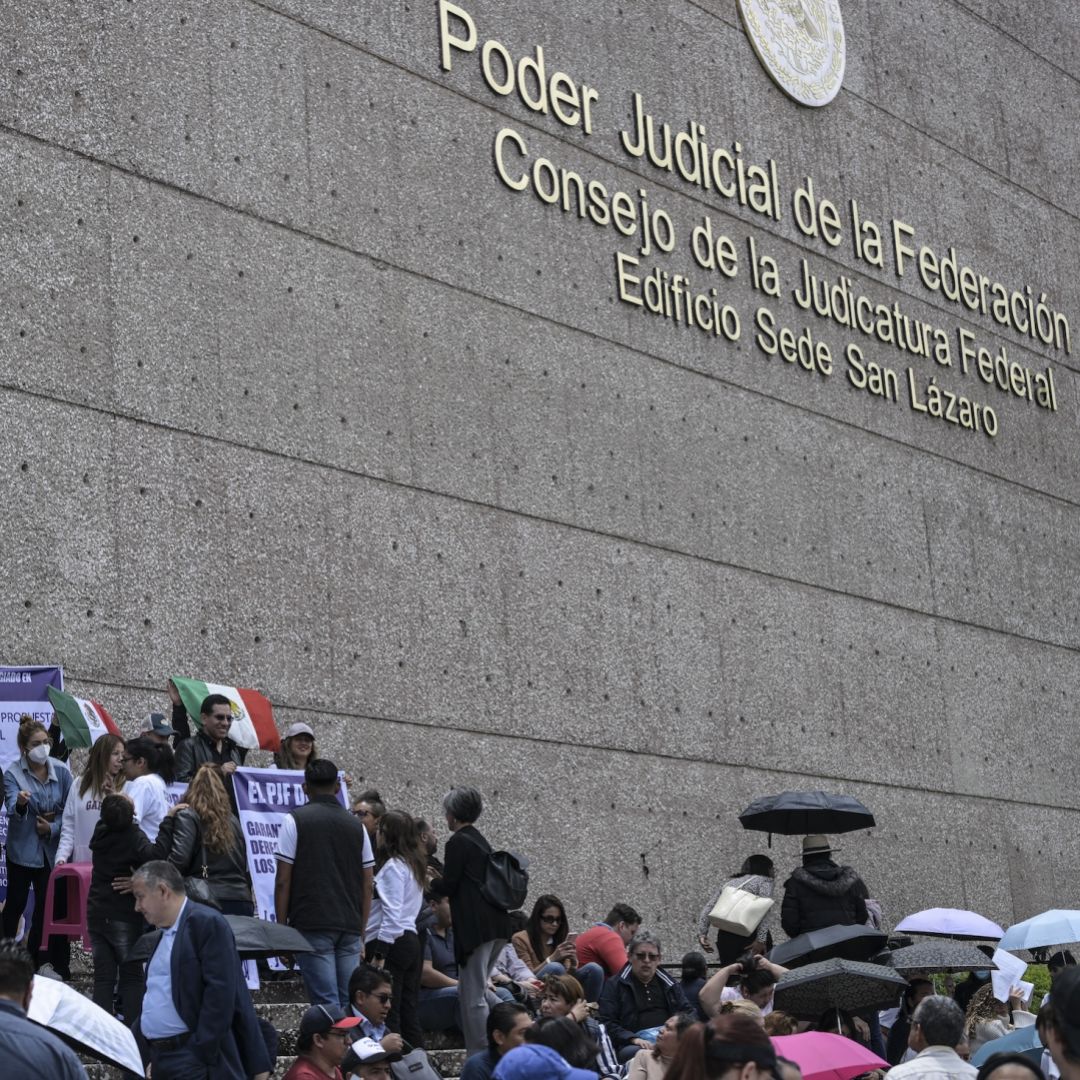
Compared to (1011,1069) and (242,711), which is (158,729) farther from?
(1011,1069)

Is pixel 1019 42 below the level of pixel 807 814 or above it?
above

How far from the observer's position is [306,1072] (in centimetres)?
806

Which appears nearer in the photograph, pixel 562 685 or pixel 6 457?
pixel 6 457

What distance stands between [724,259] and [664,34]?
2157mm

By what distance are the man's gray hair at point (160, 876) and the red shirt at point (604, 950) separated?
196 inches

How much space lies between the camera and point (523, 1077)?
272 inches

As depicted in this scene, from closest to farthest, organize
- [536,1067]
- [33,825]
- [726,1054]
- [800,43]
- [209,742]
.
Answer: [726,1054] < [536,1067] < [33,825] < [209,742] < [800,43]

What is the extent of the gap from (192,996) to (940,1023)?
2.90m

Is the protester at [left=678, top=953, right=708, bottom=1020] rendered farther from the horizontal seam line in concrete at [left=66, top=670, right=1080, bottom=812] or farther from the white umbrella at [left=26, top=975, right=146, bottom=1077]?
the white umbrella at [left=26, top=975, right=146, bottom=1077]

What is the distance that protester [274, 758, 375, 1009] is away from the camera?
9.90 meters

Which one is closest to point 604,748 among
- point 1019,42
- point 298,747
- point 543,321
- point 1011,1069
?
point 543,321

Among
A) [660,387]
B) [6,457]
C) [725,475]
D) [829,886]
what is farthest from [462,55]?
[829,886]

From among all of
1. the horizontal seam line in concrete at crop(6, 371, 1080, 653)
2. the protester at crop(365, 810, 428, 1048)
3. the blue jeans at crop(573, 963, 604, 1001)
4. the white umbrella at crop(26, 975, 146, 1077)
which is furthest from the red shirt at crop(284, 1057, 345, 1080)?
the horizontal seam line in concrete at crop(6, 371, 1080, 653)

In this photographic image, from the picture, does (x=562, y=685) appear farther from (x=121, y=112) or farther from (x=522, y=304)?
(x=121, y=112)
